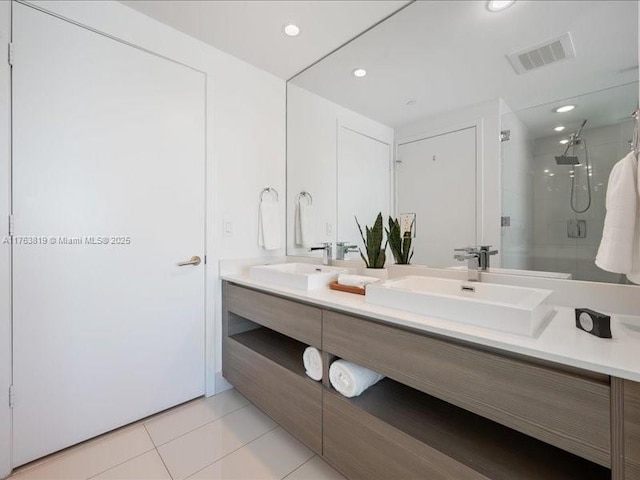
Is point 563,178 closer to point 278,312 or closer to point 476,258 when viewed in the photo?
point 476,258

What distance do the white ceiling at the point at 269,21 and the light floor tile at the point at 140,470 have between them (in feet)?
7.62

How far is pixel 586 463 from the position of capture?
0.85 metres

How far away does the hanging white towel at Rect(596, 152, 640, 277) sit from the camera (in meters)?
0.87

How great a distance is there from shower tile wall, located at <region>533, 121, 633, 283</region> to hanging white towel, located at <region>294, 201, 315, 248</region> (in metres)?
1.41

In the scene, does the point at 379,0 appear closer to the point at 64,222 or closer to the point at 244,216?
the point at 244,216

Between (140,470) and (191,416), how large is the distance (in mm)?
403

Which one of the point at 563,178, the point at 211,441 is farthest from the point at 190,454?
the point at 563,178

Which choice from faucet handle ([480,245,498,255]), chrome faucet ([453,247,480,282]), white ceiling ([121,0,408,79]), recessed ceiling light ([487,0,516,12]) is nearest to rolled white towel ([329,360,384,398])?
chrome faucet ([453,247,480,282])

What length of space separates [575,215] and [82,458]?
2.47 metres

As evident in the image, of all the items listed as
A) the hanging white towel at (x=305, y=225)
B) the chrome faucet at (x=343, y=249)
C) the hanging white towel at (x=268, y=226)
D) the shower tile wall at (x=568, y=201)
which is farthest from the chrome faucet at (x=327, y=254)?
the shower tile wall at (x=568, y=201)

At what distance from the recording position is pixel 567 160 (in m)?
A: 1.17

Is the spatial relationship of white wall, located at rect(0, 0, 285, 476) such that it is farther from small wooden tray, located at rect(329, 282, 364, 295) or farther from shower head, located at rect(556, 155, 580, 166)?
shower head, located at rect(556, 155, 580, 166)

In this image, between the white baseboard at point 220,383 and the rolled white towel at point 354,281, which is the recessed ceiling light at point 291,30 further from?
the white baseboard at point 220,383

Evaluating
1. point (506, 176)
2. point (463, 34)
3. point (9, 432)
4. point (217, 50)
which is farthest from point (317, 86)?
point (9, 432)
